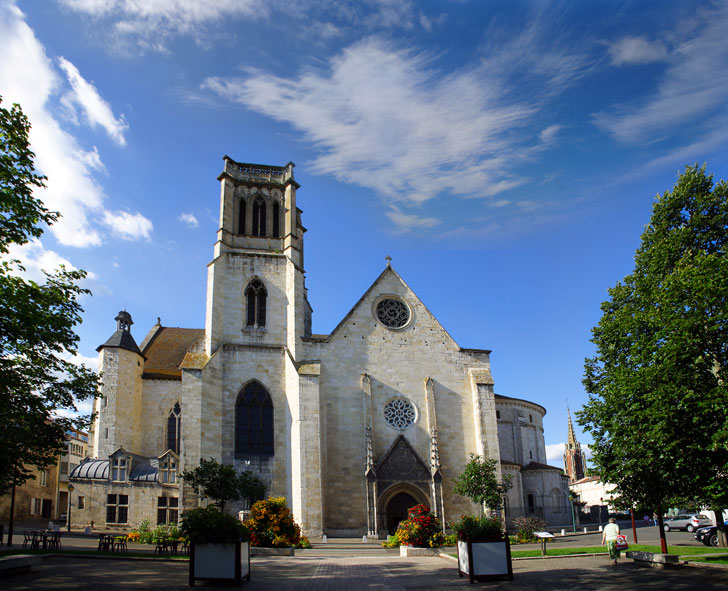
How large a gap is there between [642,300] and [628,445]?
4672 millimetres

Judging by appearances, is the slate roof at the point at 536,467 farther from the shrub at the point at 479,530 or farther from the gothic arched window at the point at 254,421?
the shrub at the point at 479,530

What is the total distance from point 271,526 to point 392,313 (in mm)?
15925

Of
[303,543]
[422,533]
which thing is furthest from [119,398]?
[422,533]

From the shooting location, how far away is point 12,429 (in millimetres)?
14219

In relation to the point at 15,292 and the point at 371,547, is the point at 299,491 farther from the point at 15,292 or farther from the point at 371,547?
the point at 15,292

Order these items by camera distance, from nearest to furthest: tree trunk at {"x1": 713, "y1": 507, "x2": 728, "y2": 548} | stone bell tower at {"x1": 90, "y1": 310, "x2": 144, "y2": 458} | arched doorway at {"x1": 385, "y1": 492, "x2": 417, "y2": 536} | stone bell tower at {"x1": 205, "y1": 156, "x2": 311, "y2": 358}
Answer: tree trunk at {"x1": 713, "y1": 507, "x2": 728, "y2": 548} → arched doorway at {"x1": 385, "y1": 492, "x2": 417, "y2": 536} → stone bell tower at {"x1": 205, "y1": 156, "x2": 311, "y2": 358} → stone bell tower at {"x1": 90, "y1": 310, "x2": 144, "y2": 458}

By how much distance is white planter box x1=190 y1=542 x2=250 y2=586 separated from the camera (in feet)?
39.4

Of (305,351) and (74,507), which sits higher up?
(305,351)

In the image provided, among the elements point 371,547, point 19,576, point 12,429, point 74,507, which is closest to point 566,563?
point 371,547

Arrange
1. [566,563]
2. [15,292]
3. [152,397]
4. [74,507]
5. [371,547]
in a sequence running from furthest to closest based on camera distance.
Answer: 1. [152,397]
2. [74,507]
3. [371,547]
4. [566,563]
5. [15,292]

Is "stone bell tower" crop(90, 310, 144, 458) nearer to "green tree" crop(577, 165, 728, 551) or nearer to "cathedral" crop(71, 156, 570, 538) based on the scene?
"cathedral" crop(71, 156, 570, 538)

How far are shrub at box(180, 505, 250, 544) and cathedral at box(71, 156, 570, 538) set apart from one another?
50.3 ft

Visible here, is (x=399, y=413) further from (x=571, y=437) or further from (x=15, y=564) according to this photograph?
(x=571, y=437)

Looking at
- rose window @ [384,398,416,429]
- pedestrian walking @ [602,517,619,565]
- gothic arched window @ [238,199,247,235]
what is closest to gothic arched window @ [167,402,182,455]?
gothic arched window @ [238,199,247,235]
